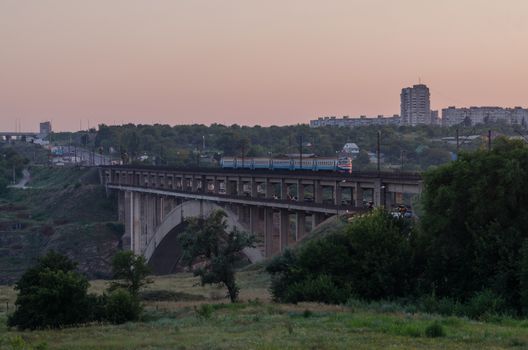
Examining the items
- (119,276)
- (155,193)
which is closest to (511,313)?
(119,276)

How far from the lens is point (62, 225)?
118 metres

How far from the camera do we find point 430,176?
36375 millimetres

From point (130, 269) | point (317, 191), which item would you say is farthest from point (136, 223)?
point (130, 269)

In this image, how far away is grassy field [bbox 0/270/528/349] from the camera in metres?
20.8

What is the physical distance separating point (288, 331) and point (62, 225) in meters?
99.4

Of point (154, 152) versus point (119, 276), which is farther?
point (154, 152)

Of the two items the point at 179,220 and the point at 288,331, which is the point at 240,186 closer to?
the point at 179,220

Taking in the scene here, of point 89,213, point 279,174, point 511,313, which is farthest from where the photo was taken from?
point 89,213

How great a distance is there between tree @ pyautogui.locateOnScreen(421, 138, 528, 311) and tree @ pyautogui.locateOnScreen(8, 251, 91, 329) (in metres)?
13.7

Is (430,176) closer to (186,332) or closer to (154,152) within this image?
(186,332)

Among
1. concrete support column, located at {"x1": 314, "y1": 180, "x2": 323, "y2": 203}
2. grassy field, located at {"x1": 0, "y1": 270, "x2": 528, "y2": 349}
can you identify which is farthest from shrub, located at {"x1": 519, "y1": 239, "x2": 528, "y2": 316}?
concrete support column, located at {"x1": 314, "y1": 180, "x2": 323, "y2": 203}

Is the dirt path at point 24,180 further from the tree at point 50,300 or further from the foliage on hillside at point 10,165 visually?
the tree at point 50,300

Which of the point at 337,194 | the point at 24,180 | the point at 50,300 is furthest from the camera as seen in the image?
the point at 24,180

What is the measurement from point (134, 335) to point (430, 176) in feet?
53.8
